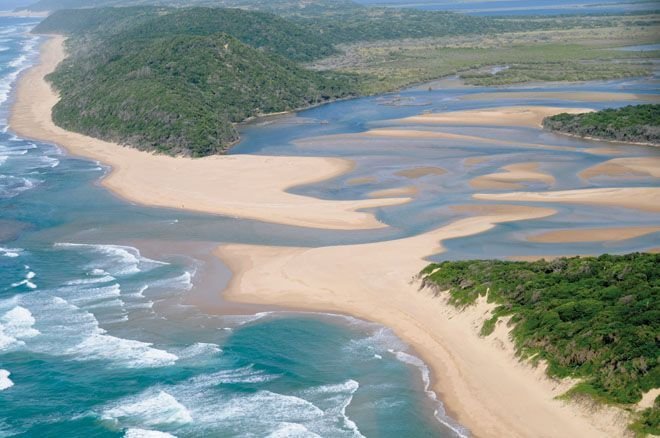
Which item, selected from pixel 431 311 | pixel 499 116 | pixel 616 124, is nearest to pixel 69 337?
pixel 431 311

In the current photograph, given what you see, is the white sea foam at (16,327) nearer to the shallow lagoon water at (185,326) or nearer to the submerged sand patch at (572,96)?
the shallow lagoon water at (185,326)

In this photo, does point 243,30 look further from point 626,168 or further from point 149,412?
point 149,412

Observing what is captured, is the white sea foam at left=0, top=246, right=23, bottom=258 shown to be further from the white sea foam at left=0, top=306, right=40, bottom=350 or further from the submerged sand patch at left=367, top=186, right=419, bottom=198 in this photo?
the submerged sand patch at left=367, top=186, right=419, bottom=198

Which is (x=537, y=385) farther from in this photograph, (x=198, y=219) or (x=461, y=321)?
(x=198, y=219)

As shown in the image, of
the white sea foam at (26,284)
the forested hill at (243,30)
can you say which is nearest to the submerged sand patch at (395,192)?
the white sea foam at (26,284)

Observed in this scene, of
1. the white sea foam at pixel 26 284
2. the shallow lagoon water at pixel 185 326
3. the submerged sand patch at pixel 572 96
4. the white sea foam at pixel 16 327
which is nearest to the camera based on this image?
the shallow lagoon water at pixel 185 326

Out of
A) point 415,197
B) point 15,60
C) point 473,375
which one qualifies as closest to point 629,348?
point 473,375
